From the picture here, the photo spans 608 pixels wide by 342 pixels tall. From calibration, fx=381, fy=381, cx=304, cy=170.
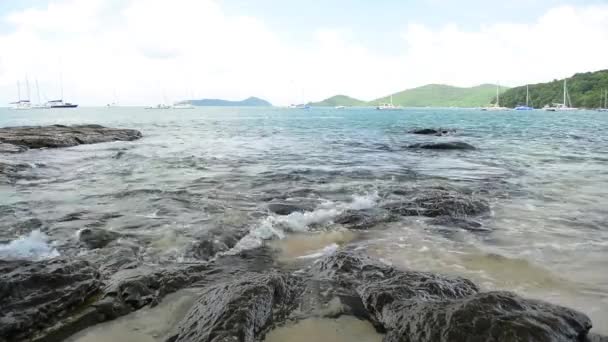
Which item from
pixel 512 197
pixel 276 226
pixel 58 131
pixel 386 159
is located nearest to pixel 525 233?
pixel 512 197

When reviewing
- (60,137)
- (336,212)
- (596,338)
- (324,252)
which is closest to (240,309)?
(324,252)

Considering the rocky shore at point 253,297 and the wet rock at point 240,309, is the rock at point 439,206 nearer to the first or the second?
the rocky shore at point 253,297

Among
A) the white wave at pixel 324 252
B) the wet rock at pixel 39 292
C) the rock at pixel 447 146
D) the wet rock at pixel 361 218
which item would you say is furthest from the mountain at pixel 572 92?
the wet rock at pixel 39 292

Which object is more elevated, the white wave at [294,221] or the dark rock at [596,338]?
the white wave at [294,221]

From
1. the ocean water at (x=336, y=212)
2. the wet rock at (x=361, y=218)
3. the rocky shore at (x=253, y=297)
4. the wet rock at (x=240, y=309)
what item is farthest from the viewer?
the wet rock at (x=361, y=218)

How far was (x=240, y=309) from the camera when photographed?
418 cm

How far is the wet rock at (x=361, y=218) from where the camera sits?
8.27m

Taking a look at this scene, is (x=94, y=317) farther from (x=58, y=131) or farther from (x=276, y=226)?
(x=58, y=131)

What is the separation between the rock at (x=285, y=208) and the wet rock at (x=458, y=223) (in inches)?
120

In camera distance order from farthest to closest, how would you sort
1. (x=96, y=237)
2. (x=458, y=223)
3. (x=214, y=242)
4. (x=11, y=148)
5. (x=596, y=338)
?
(x=11, y=148)
(x=458, y=223)
(x=96, y=237)
(x=214, y=242)
(x=596, y=338)

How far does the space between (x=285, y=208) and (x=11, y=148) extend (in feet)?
62.3

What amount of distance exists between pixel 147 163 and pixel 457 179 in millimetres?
13264

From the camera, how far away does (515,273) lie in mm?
5855

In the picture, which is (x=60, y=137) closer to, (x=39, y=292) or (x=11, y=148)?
(x=11, y=148)
